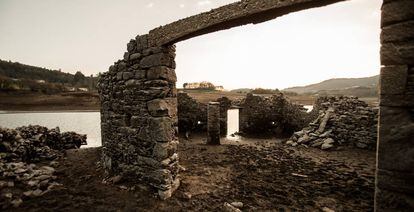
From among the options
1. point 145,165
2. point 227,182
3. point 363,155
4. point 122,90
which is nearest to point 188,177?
point 227,182

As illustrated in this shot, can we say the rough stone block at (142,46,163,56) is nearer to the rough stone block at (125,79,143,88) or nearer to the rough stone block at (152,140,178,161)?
the rough stone block at (125,79,143,88)

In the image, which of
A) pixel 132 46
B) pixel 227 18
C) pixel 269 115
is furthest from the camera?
pixel 269 115

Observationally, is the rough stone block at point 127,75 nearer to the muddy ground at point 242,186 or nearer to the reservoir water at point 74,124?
the muddy ground at point 242,186

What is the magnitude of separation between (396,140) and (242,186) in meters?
3.69

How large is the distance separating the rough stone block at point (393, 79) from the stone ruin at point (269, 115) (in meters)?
12.4

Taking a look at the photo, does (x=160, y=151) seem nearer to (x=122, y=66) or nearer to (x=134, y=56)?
(x=134, y=56)

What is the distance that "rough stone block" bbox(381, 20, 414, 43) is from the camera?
2.11 metres

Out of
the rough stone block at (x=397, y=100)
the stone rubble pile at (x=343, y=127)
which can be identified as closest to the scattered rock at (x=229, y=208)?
the rough stone block at (x=397, y=100)

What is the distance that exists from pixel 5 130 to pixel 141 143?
7.41 m

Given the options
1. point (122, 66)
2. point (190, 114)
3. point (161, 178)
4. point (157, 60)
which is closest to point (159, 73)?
point (157, 60)

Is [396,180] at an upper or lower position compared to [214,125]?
upper

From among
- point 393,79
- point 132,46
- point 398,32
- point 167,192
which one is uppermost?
point 132,46

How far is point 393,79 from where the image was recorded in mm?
2211

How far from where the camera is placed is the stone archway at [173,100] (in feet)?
7.09
